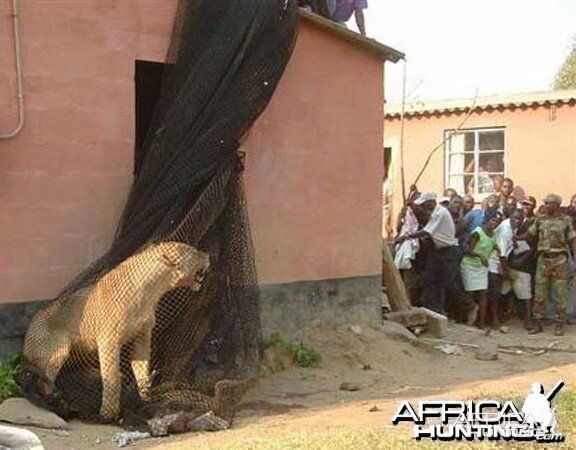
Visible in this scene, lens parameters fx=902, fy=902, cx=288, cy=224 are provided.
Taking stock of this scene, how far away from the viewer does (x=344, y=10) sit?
1017 centimetres

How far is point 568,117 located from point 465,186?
2.38 meters

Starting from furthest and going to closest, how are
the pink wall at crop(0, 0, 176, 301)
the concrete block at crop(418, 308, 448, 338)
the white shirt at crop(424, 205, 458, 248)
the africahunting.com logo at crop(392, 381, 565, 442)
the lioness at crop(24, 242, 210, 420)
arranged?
the white shirt at crop(424, 205, 458, 248), the concrete block at crop(418, 308, 448, 338), the pink wall at crop(0, 0, 176, 301), the lioness at crop(24, 242, 210, 420), the africahunting.com logo at crop(392, 381, 565, 442)

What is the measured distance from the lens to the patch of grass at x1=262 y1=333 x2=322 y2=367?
28.7ft

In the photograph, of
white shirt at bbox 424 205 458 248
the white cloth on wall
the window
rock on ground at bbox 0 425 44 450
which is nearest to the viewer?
rock on ground at bbox 0 425 44 450

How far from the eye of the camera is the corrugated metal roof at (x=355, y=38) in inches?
351

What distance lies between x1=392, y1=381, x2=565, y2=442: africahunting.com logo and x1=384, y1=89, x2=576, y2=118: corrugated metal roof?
10.3 meters

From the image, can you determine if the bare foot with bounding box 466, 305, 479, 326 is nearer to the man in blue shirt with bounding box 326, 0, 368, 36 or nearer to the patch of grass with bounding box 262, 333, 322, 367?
the patch of grass with bounding box 262, 333, 322, 367

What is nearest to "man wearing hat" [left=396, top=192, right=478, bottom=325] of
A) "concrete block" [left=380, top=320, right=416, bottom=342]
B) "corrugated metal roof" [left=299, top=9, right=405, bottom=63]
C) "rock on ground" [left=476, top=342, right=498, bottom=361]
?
"rock on ground" [left=476, top=342, right=498, bottom=361]

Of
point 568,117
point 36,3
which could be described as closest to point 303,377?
point 36,3

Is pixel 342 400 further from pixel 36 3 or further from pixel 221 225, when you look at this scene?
pixel 36 3

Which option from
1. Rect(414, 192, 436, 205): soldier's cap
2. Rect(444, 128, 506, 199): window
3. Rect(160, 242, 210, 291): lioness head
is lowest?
Rect(160, 242, 210, 291): lioness head

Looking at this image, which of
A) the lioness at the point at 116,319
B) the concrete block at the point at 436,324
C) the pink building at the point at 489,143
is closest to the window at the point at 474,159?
the pink building at the point at 489,143

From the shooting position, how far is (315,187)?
9312 mm

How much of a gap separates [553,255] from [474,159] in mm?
5535
